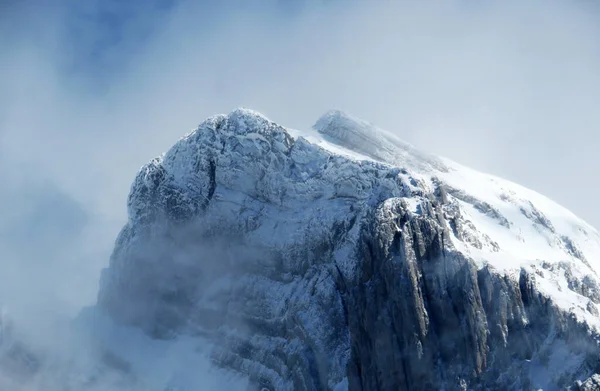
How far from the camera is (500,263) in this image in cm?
19400

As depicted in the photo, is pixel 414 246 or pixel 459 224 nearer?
pixel 414 246

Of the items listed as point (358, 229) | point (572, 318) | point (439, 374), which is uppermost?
point (358, 229)

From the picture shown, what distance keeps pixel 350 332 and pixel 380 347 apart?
8.94 m

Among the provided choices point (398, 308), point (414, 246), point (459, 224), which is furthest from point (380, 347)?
point (459, 224)

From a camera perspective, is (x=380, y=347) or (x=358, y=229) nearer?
(x=380, y=347)

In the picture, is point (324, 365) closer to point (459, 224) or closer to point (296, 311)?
point (296, 311)

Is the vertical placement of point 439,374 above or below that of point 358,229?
below

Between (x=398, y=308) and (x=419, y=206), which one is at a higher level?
(x=419, y=206)

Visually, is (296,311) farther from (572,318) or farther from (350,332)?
(572,318)

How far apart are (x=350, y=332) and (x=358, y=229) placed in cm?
2053

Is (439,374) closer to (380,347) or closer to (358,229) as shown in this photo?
(380,347)

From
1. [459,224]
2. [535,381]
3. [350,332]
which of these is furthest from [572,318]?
[350,332]

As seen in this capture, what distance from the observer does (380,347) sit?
181250mm

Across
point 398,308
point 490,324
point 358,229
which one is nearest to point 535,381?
point 490,324
